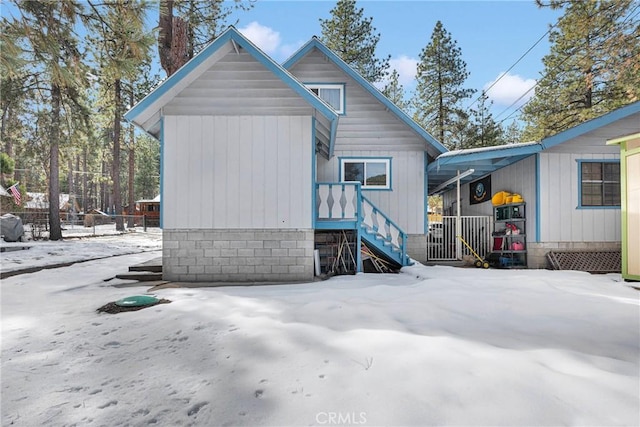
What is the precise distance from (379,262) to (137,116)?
20.2 ft

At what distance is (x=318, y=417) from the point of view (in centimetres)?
189

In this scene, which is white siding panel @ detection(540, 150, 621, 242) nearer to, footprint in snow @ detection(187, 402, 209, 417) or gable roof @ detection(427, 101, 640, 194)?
gable roof @ detection(427, 101, 640, 194)

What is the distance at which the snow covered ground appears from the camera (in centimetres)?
194

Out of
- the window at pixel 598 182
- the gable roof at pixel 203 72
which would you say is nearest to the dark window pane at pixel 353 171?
the gable roof at pixel 203 72

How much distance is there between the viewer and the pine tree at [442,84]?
21438 mm

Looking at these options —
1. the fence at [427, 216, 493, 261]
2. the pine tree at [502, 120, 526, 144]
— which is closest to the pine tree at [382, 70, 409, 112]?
the pine tree at [502, 120, 526, 144]

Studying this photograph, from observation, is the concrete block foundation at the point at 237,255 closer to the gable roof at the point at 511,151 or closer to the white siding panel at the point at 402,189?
the white siding panel at the point at 402,189

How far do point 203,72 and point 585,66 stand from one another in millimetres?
9798

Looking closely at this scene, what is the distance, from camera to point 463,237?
9.91 meters

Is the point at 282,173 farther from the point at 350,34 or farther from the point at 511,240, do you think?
the point at 350,34

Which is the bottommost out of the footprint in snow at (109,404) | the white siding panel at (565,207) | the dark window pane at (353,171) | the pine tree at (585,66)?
the footprint in snow at (109,404)

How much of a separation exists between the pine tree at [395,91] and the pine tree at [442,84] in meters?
2.08

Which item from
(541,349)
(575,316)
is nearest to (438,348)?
(541,349)

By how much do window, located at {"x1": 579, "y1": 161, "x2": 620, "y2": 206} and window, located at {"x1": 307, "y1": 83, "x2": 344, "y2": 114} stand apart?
21.9 ft
